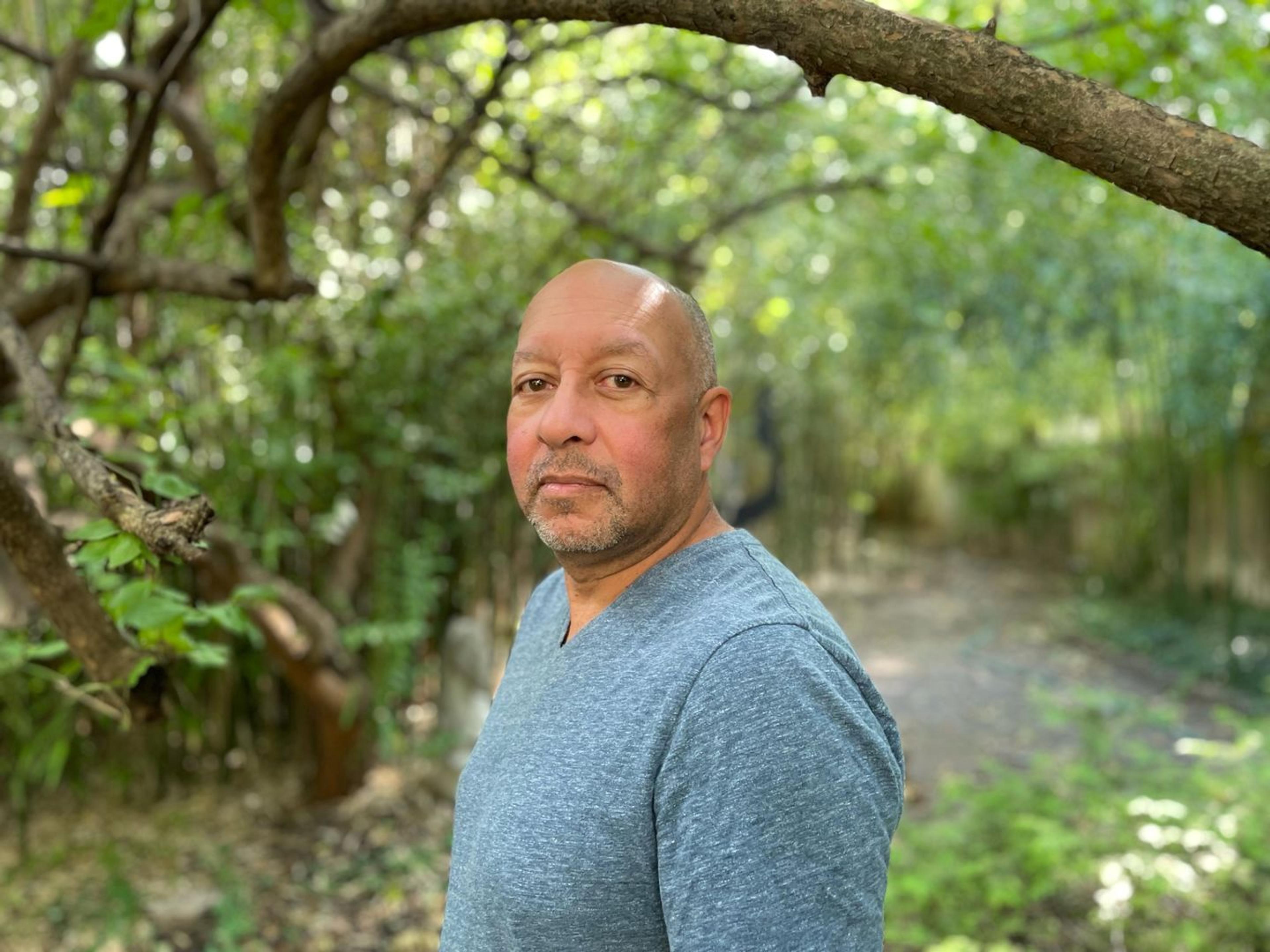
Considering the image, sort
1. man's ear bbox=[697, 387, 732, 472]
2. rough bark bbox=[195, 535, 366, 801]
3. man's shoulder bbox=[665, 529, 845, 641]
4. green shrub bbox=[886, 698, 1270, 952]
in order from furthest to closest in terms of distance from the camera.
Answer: rough bark bbox=[195, 535, 366, 801]
green shrub bbox=[886, 698, 1270, 952]
man's ear bbox=[697, 387, 732, 472]
man's shoulder bbox=[665, 529, 845, 641]

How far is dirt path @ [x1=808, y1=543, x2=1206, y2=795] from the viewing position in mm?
5055

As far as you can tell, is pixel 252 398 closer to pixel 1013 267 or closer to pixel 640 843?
pixel 640 843

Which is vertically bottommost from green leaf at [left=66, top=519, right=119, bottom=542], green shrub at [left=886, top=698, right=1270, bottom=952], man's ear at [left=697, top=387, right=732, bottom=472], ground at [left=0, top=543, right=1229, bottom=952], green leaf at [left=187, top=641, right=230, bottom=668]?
ground at [left=0, top=543, right=1229, bottom=952]

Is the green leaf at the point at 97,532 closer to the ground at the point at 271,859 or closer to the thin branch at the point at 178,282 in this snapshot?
the thin branch at the point at 178,282

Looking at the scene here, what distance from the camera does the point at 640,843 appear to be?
2.90 ft

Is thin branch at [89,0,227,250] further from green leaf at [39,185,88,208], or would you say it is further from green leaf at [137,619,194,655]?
green leaf at [137,619,194,655]

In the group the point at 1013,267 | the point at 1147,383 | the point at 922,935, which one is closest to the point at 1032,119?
the point at 922,935

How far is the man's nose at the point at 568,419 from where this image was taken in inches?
41.8

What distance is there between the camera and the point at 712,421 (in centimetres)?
117

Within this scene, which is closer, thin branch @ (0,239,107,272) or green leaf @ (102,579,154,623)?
green leaf @ (102,579,154,623)

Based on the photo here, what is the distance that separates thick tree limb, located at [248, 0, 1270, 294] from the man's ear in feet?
1.12

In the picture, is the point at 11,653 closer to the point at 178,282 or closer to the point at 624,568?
the point at 178,282

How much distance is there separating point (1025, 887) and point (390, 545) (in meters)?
2.46

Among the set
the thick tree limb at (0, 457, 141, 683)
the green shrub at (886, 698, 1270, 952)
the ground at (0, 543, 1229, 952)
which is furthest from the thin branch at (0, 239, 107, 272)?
the green shrub at (886, 698, 1270, 952)
